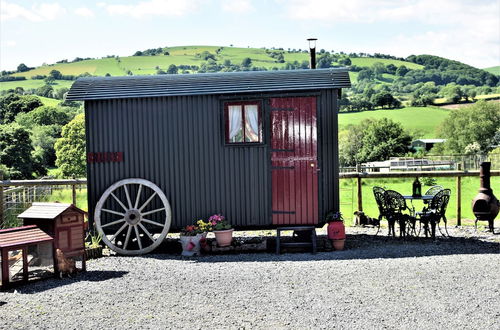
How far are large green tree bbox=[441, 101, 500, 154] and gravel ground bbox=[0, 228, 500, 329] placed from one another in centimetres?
6393

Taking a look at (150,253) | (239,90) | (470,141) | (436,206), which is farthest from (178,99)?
(470,141)

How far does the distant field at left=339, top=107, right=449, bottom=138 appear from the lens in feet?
248

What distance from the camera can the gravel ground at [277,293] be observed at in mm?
5804

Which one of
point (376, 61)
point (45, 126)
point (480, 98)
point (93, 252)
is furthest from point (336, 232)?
point (376, 61)

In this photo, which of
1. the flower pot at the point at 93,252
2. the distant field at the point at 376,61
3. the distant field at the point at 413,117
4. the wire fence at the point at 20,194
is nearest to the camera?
the flower pot at the point at 93,252

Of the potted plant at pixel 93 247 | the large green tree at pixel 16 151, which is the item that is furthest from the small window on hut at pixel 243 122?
the large green tree at pixel 16 151

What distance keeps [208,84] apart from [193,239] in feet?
8.60

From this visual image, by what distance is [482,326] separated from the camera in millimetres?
5500

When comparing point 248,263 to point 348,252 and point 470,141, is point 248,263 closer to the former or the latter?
point 348,252

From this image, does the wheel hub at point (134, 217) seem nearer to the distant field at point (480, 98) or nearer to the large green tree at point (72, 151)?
the large green tree at point (72, 151)

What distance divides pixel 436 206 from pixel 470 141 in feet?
211

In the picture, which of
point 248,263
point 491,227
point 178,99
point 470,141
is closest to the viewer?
point 248,263

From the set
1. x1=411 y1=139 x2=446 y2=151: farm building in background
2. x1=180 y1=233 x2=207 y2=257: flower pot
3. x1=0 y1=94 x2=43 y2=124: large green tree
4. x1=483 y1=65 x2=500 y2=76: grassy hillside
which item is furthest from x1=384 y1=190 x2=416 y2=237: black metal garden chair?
x1=483 y1=65 x2=500 y2=76: grassy hillside

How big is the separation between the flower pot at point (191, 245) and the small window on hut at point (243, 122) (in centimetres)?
172
